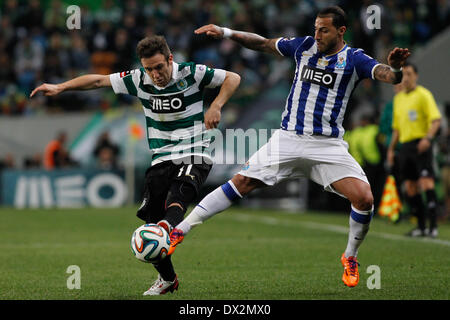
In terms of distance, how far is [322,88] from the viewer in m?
6.98

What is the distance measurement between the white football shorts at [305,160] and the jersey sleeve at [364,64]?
612 millimetres

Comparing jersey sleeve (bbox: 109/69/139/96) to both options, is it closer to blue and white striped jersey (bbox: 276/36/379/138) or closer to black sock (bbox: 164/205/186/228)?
black sock (bbox: 164/205/186/228)

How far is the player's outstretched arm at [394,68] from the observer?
6.21 meters

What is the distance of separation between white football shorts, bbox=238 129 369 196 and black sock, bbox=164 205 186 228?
2.83 feet

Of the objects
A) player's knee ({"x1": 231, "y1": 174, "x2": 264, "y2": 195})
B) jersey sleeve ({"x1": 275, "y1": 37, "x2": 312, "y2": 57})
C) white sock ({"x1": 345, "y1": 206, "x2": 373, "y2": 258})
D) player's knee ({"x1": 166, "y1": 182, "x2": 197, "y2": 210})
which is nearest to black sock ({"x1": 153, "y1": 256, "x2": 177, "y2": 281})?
player's knee ({"x1": 166, "y1": 182, "x2": 197, "y2": 210})

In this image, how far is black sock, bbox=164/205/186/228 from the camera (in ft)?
20.4

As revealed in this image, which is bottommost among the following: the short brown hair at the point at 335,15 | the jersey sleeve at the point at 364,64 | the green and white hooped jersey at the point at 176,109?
the green and white hooped jersey at the point at 176,109

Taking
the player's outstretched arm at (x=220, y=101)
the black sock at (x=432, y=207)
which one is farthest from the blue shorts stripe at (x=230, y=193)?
the black sock at (x=432, y=207)

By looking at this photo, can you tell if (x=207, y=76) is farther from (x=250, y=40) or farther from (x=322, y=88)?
(x=322, y=88)

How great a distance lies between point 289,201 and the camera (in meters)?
18.3

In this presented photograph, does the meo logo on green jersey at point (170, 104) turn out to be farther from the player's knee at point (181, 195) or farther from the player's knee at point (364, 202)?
the player's knee at point (364, 202)

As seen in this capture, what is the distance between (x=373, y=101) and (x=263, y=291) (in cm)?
1298

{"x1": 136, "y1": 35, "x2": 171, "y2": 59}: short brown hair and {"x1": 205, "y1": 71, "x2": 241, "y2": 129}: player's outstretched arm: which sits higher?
{"x1": 136, "y1": 35, "x2": 171, "y2": 59}: short brown hair

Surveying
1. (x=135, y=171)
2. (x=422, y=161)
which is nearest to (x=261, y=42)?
(x=422, y=161)
